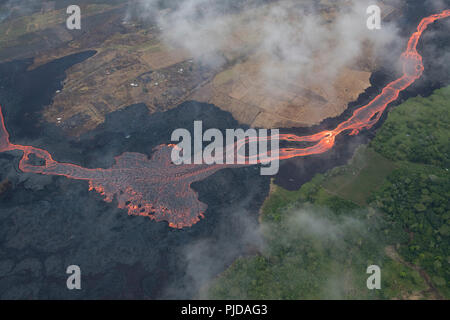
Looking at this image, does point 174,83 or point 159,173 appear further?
point 174,83

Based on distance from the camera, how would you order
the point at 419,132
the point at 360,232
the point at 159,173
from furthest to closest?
1. the point at 419,132
2. the point at 159,173
3. the point at 360,232

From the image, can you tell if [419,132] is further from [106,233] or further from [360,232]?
[106,233]

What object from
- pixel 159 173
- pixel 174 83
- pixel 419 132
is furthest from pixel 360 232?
pixel 174 83

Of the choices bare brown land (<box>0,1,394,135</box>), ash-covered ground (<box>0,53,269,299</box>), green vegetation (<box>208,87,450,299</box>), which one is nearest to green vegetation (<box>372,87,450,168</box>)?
green vegetation (<box>208,87,450,299</box>)

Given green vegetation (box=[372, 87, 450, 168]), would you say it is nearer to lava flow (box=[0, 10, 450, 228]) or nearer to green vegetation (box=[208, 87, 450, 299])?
green vegetation (box=[208, 87, 450, 299])

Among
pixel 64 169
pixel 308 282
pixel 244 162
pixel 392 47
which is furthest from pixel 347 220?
pixel 392 47

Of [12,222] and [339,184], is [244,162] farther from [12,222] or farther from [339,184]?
[12,222]
